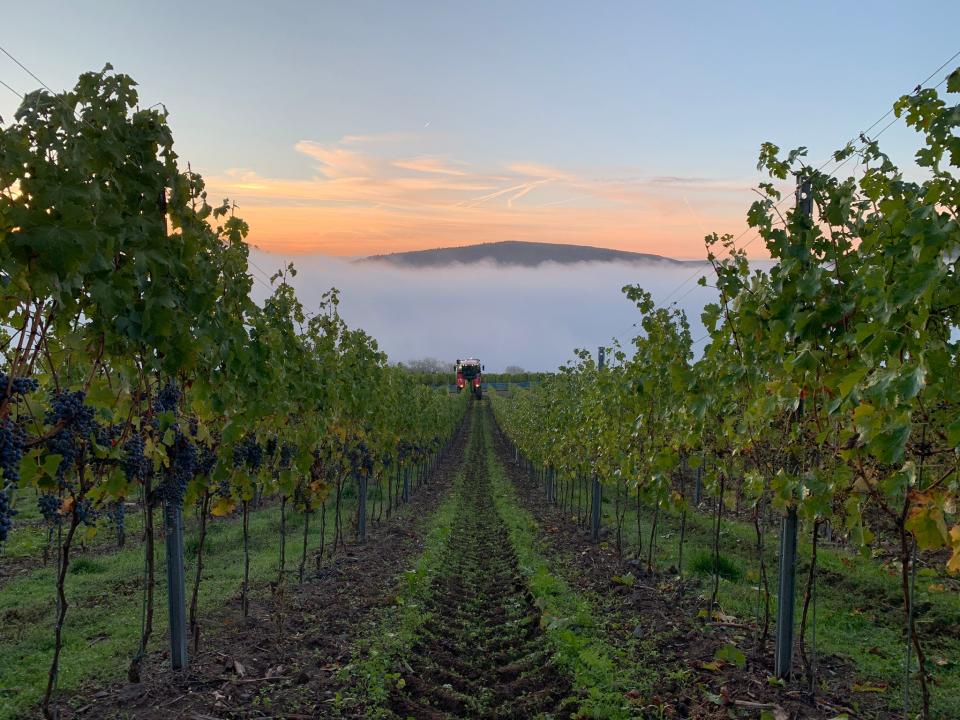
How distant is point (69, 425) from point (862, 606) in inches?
350

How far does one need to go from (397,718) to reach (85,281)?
3.90m

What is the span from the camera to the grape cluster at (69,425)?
3.76 m

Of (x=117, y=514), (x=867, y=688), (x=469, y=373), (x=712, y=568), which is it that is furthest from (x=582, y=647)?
(x=469, y=373)

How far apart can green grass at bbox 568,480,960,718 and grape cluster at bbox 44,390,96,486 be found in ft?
19.7

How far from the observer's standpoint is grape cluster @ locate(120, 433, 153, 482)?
191 inches

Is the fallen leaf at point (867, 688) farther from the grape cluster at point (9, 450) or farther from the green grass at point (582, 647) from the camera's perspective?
the grape cluster at point (9, 450)

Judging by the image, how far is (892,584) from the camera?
8789 millimetres

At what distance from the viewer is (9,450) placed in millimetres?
2979

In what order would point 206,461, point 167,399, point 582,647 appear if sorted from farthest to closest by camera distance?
point 582,647 → point 206,461 → point 167,399

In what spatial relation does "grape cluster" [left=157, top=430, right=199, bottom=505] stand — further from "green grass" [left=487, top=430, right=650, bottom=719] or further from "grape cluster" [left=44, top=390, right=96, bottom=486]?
"green grass" [left=487, top=430, right=650, bottom=719]

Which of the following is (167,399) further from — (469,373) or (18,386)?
(469,373)

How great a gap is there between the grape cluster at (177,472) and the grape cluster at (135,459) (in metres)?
0.16

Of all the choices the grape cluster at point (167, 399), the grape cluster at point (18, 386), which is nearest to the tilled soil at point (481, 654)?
the grape cluster at point (167, 399)

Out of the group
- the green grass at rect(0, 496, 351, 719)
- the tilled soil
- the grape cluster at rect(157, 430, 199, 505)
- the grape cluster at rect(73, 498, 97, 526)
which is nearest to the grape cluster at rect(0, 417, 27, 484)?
the grape cluster at rect(73, 498, 97, 526)
